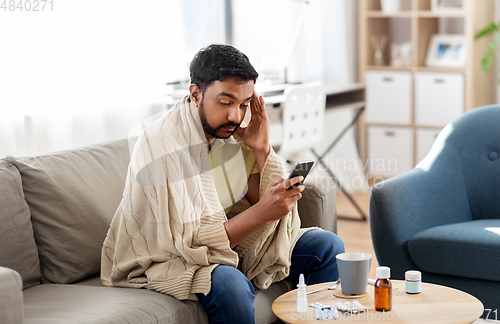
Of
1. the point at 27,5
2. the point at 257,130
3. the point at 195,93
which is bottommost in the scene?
the point at 257,130

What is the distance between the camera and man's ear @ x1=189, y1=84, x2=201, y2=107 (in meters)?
1.70

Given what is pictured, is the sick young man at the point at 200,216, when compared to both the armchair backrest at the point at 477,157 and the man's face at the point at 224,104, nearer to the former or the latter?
the man's face at the point at 224,104

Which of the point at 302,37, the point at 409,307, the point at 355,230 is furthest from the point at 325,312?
the point at 302,37

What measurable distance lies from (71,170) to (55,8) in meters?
0.91

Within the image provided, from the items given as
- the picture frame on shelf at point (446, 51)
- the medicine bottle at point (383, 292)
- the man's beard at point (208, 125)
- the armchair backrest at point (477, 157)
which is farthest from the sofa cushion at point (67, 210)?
the picture frame on shelf at point (446, 51)

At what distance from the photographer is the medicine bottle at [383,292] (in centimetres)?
142

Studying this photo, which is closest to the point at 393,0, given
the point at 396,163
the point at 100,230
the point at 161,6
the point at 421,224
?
the point at 396,163

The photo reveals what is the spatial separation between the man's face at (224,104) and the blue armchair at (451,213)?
0.73 m

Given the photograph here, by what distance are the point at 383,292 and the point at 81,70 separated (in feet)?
5.74

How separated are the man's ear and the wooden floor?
55.0 inches

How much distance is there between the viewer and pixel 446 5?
14.0ft

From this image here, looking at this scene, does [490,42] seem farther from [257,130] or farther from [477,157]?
[257,130]

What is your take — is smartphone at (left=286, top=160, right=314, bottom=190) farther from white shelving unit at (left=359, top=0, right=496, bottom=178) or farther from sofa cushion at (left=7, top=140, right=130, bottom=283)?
white shelving unit at (left=359, top=0, right=496, bottom=178)

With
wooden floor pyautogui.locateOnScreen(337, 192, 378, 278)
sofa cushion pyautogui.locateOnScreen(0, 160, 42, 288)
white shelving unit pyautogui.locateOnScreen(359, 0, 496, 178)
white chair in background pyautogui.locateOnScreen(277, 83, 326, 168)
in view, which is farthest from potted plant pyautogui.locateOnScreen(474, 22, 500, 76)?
sofa cushion pyautogui.locateOnScreen(0, 160, 42, 288)
